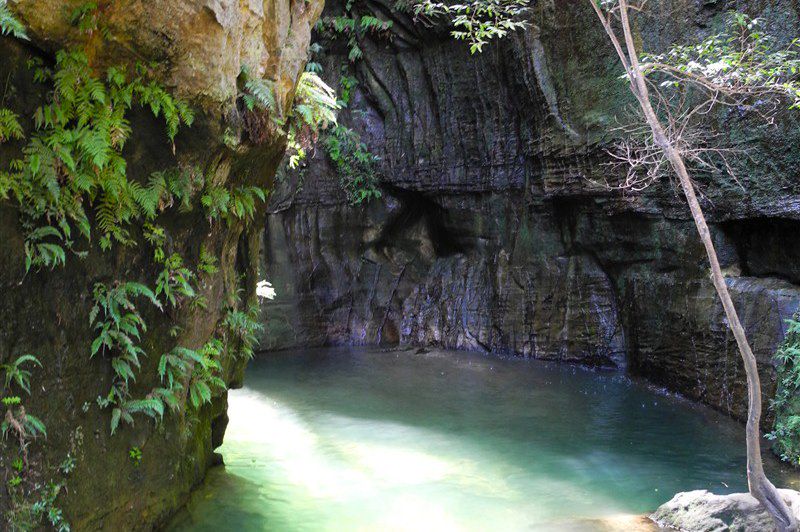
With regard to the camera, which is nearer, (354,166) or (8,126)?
(8,126)

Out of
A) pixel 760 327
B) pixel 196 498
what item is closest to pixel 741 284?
pixel 760 327

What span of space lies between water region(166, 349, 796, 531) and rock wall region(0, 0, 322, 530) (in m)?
1.11

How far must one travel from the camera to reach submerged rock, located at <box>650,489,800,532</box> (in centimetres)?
542

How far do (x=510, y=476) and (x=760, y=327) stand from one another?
4340mm

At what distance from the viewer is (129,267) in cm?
478

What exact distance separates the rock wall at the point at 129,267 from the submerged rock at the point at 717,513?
15.8ft

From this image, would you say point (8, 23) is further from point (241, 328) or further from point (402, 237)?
point (402, 237)

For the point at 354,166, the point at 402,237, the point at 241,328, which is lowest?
the point at 241,328

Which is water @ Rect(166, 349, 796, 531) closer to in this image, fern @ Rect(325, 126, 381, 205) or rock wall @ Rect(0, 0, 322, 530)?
rock wall @ Rect(0, 0, 322, 530)

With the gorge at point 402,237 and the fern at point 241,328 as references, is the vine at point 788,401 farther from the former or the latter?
the fern at point 241,328

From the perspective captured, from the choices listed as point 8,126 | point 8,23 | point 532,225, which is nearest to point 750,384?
point 8,126

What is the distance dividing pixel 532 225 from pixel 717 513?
28.6 feet

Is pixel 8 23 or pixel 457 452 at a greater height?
pixel 8 23

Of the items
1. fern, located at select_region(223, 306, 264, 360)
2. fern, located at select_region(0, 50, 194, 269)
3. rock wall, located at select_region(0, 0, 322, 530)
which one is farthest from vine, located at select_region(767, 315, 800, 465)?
fern, located at select_region(0, 50, 194, 269)
